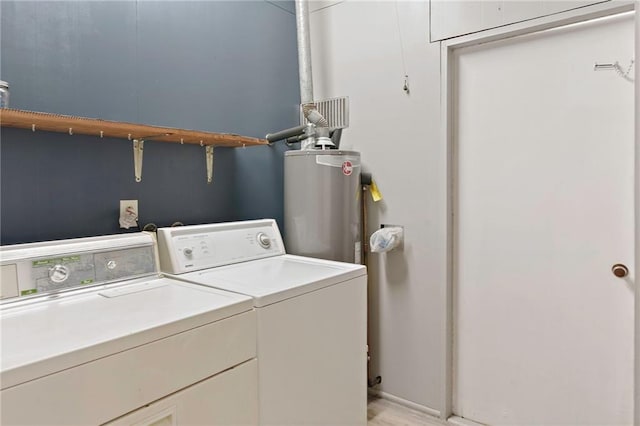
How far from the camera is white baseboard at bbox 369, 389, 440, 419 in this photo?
7.87 feet

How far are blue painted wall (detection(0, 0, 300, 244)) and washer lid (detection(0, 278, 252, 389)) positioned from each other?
0.38 meters

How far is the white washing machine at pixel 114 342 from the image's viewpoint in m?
1.00

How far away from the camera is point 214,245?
1.97 m

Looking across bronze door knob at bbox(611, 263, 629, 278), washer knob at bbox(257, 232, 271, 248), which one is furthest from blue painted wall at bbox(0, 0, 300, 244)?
bronze door knob at bbox(611, 263, 629, 278)

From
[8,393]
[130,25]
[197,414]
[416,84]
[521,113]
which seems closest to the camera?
[8,393]

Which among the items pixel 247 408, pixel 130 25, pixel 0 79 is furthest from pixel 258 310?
pixel 130 25

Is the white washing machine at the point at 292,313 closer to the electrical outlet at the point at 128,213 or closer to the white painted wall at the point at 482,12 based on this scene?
the electrical outlet at the point at 128,213

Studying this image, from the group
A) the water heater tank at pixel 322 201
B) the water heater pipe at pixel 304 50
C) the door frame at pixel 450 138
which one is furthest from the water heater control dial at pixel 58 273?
the door frame at pixel 450 138

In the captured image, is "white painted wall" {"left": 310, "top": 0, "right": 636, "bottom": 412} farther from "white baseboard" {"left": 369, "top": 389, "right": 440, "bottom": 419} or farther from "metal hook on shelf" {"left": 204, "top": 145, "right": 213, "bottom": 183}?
"metal hook on shelf" {"left": 204, "top": 145, "right": 213, "bottom": 183}

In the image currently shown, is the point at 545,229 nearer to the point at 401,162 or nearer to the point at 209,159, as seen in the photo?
the point at 401,162

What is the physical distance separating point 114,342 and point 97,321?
17 cm

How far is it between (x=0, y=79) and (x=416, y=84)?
1844 millimetres

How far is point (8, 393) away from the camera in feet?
3.02

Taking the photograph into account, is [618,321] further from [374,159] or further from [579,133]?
[374,159]
